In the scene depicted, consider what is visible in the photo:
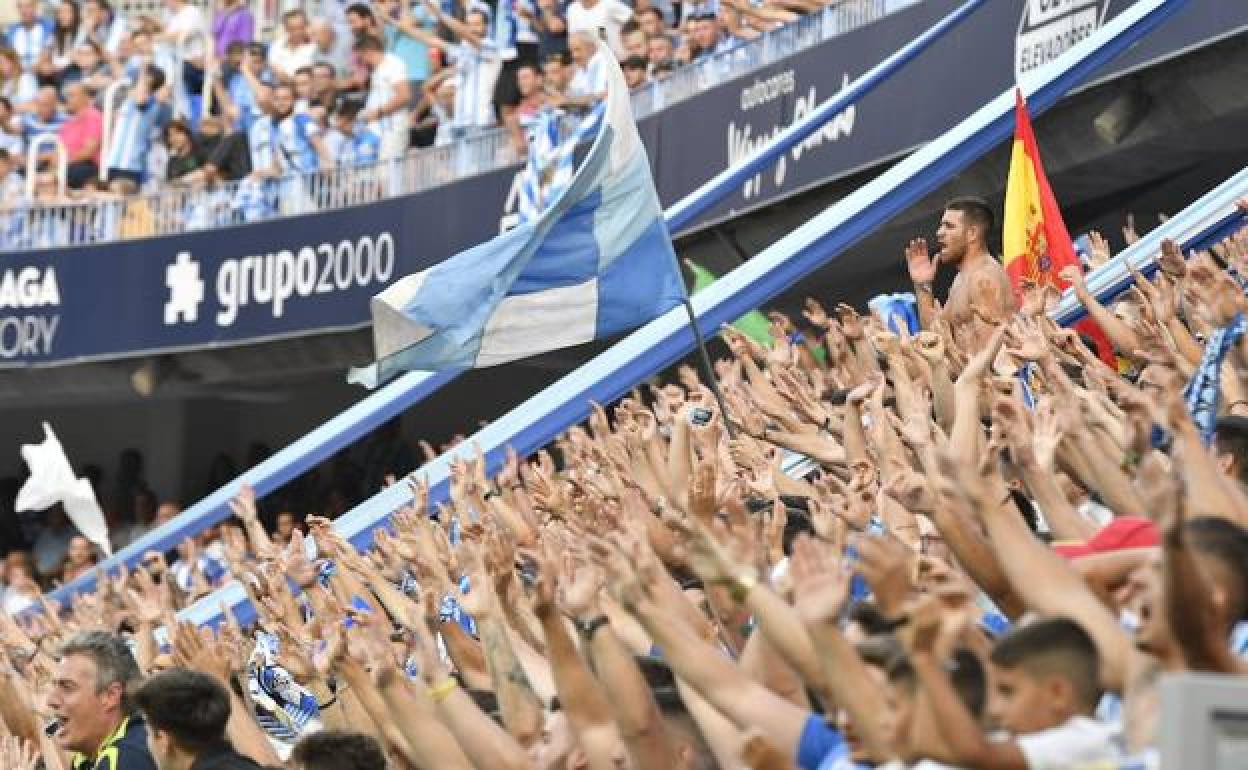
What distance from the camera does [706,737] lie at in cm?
521

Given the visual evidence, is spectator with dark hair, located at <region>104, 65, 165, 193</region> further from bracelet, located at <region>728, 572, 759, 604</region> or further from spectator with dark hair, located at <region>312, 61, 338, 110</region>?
bracelet, located at <region>728, 572, 759, 604</region>

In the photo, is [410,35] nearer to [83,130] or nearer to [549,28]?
[549,28]

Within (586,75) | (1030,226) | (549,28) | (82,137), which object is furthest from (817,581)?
(82,137)

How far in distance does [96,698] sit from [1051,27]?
263 inches

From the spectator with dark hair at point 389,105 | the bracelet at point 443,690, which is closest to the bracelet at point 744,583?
the bracelet at point 443,690

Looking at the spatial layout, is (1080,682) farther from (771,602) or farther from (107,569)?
(107,569)

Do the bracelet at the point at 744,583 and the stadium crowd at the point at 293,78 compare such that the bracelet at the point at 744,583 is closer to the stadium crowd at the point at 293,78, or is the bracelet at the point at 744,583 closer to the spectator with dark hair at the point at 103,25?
the stadium crowd at the point at 293,78

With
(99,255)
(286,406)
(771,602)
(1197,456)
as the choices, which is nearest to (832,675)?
(771,602)

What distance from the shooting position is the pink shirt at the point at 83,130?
1997 cm

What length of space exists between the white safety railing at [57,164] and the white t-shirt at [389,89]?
2967mm

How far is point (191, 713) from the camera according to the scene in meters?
5.89

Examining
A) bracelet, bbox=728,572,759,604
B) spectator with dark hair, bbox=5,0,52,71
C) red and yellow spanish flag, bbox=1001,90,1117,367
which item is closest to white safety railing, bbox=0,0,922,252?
spectator with dark hair, bbox=5,0,52,71

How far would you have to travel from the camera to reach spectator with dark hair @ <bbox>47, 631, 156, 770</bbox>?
22.3 feet

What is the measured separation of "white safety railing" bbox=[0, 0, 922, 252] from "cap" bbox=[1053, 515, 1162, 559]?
8.18 meters
